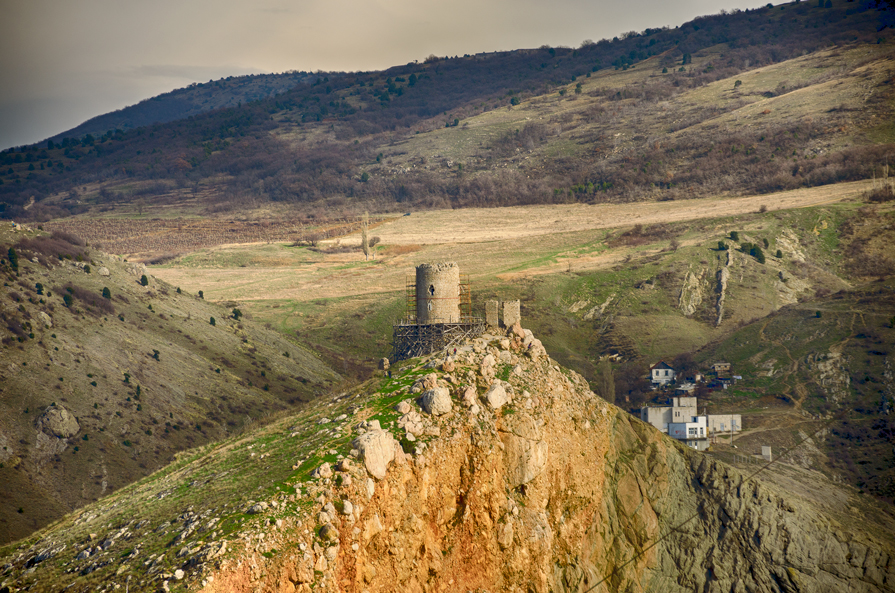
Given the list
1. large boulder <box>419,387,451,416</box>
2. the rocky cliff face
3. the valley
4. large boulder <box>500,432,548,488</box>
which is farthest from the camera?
large boulder <box>500,432,548,488</box>

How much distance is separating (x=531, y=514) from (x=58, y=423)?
47.4 metres

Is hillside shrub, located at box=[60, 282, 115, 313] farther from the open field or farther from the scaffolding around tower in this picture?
the scaffolding around tower

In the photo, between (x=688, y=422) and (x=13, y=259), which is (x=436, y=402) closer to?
(x=688, y=422)

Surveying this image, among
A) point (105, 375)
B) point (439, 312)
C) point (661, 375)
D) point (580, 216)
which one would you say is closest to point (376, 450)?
point (439, 312)

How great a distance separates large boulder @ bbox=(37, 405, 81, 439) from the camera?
71.4 m

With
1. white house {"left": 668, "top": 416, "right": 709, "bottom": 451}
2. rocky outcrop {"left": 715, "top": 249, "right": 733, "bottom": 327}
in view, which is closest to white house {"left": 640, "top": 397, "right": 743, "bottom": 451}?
white house {"left": 668, "top": 416, "right": 709, "bottom": 451}

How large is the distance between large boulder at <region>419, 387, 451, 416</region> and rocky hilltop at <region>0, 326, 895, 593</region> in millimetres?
86

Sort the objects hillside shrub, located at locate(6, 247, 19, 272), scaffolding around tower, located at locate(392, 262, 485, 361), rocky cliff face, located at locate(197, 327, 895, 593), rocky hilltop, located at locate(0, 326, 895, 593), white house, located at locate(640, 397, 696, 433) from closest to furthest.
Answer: rocky hilltop, located at locate(0, 326, 895, 593) → rocky cliff face, located at locate(197, 327, 895, 593) → scaffolding around tower, located at locate(392, 262, 485, 361) → white house, located at locate(640, 397, 696, 433) → hillside shrub, located at locate(6, 247, 19, 272)

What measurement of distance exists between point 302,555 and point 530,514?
540 inches

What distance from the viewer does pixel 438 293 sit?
180 feet

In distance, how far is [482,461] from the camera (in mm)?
37938

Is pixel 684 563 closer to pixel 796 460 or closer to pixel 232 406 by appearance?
pixel 796 460

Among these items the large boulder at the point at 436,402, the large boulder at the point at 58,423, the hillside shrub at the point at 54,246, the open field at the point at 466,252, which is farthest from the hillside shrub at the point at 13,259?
the large boulder at the point at 436,402

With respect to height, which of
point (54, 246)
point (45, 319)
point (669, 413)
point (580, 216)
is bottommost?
point (669, 413)
